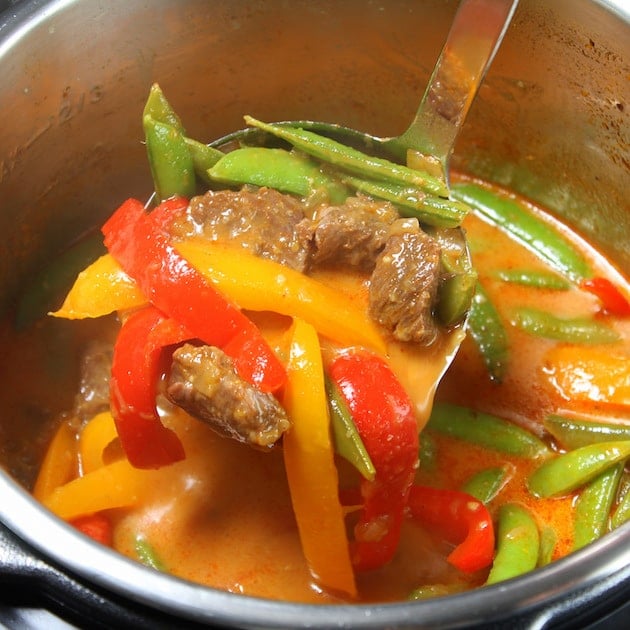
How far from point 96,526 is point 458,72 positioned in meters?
1.51

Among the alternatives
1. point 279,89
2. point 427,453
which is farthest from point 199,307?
point 279,89

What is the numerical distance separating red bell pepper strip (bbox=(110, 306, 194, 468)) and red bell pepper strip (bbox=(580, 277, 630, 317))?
4.60 ft

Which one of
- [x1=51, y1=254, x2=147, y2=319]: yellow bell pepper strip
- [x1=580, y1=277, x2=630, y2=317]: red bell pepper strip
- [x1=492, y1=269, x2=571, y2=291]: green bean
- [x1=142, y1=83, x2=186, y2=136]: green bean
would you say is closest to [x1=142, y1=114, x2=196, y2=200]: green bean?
[x1=142, y1=83, x2=186, y2=136]: green bean

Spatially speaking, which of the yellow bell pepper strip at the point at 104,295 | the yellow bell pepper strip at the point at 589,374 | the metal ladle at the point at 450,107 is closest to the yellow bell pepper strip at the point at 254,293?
the yellow bell pepper strip at the point at 104,295

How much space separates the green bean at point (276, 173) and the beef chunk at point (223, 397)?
543mm

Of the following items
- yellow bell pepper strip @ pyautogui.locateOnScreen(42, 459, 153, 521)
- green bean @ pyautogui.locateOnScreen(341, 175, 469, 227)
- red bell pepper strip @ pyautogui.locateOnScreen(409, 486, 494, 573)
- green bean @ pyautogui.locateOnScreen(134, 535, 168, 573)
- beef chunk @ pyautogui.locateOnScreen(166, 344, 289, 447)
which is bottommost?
green bean @ pyautogui.locateOnScreen(134, 535, 168, 573)

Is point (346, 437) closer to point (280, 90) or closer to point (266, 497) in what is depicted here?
point (266, 497)

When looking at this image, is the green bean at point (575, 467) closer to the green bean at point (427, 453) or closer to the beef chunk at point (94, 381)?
the green bean at point (427, 453)

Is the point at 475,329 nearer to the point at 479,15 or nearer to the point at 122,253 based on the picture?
the point at 479,15

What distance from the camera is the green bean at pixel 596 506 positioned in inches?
83.9

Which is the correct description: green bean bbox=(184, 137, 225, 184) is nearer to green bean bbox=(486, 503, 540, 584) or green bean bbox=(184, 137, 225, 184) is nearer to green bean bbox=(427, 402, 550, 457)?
green bean bbox=(427, 402, 550, 457)

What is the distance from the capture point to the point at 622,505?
217 cm

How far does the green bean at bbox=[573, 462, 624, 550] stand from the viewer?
6.99ft

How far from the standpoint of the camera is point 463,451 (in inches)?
92.4
